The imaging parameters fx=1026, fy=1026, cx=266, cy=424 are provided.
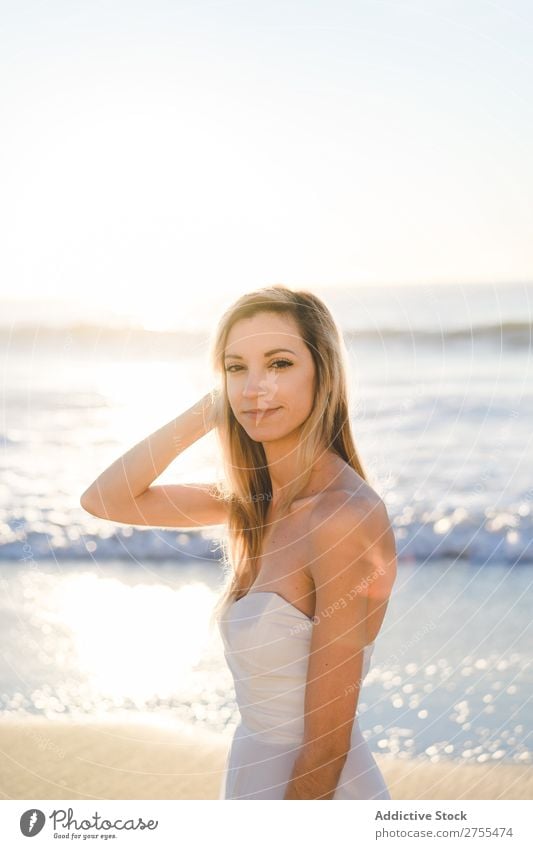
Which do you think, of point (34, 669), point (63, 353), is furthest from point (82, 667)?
point (63, 353)

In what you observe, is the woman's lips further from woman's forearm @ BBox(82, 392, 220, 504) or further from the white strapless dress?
the white strapless dress

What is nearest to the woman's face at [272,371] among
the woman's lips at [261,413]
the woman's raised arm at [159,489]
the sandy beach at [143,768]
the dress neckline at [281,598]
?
the woman's lips at [261,413]

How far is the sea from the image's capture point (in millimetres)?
4766

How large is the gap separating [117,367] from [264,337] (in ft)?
19.6

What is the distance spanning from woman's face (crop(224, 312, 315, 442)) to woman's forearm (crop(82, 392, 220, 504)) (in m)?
0.23

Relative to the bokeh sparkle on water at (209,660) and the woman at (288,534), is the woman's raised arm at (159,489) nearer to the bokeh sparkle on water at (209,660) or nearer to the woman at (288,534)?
the woman at (288,534)

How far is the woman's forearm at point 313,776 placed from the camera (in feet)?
7.04

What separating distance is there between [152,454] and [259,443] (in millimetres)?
274

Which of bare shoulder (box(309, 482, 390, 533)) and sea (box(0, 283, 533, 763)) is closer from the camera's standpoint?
bare shoulder (box(309, 482, 390, 533))

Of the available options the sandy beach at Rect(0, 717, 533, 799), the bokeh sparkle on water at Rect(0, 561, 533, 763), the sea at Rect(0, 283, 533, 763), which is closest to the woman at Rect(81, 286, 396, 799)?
the sea at Rect(0, 283, 533, 763)

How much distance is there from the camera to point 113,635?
5.43 m

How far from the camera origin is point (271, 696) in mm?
2289

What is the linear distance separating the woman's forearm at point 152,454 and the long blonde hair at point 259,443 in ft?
0.18

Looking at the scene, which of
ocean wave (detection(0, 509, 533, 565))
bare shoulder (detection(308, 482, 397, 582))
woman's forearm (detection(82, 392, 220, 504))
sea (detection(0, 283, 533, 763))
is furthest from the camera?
ocean wave (detection(0, 509, 533, 565))
